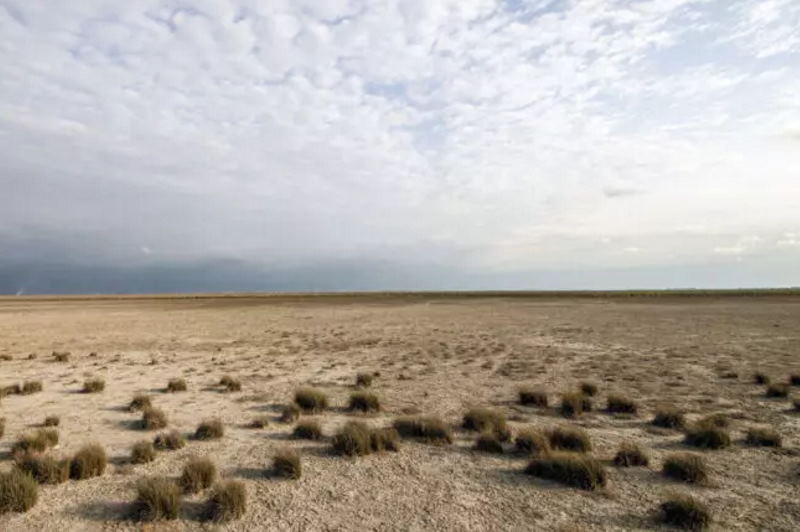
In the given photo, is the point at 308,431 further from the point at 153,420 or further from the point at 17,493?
the point at 17,493

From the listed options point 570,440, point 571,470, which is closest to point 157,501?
point 571,470

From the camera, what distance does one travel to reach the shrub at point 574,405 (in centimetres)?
1219

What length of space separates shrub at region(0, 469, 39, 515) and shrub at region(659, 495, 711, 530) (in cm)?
865

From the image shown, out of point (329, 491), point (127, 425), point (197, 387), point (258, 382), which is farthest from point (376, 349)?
point (329, 491)

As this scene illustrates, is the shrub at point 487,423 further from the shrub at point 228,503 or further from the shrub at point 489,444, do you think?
the shrub at point 228,503

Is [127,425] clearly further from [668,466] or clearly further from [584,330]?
[584,330]

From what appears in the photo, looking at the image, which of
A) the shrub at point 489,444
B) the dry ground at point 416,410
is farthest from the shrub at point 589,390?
the shrub at point 489,444

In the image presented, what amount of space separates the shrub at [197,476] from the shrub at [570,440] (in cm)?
620

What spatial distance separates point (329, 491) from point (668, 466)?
5.57m

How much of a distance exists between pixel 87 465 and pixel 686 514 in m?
8.93

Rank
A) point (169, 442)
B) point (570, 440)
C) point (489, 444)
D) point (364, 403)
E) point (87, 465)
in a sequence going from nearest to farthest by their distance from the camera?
point (87, 465) < point (169, 442) < point (489, 444) < point (570, 440) < point (364, 403)

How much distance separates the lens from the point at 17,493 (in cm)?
679

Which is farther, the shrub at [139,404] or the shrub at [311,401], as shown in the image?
the shrub at [311,401]

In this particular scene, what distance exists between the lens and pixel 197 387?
15.3m
